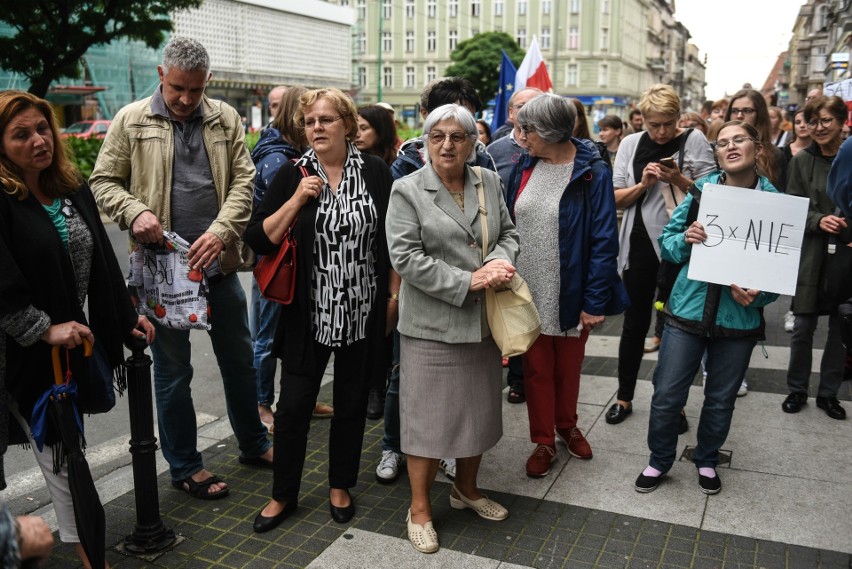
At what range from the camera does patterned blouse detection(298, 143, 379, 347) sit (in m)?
3.60

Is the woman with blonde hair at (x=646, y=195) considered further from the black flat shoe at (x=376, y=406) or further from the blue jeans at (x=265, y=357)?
the blue jeans at (x=265, y=357)

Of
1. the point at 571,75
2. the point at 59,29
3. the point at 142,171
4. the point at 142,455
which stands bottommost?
the point at 142,455

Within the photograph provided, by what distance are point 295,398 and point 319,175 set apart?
106 cm

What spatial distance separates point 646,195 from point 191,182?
2.70m

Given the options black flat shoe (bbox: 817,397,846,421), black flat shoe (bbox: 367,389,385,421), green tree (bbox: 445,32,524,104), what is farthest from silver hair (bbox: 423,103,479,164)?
green tree (bbox: 445,32,524,104)

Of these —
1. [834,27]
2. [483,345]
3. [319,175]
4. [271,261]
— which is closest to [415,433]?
[483,345]

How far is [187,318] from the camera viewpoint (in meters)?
3.73

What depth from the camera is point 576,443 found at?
4.48 metres

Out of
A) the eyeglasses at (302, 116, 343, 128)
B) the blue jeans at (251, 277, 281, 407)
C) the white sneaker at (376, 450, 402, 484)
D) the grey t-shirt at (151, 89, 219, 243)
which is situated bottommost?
the white sneaker at (376, 450, 402, 484)

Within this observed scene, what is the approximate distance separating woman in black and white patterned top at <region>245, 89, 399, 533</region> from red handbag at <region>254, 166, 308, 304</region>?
5cm

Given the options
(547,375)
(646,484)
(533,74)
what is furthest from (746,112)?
(533,74)

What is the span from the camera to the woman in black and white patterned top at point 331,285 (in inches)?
141

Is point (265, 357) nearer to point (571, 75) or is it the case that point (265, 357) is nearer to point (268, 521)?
point (268, 521)

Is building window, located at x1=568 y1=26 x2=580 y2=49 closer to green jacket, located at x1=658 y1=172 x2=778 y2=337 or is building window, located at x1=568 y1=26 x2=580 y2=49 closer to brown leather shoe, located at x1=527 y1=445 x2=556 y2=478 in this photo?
green jacket, located at x1=658 y1=172 x2=778 y2=337
